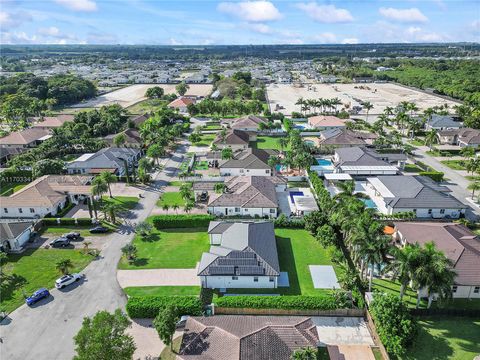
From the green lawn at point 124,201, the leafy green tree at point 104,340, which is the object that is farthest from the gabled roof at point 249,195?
the leafy green tree at point 104,340

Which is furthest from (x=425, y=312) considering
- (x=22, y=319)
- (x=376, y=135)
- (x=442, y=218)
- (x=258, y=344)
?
(x=376, y=135)

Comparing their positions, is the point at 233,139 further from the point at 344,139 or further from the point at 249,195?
the point at 249,195

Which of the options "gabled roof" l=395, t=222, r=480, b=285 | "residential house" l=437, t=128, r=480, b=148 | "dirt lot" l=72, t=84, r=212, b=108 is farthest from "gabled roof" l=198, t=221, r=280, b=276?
"dirt lot" l=72, t=84, r=212, b=108

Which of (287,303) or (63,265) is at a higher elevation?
(287,303)

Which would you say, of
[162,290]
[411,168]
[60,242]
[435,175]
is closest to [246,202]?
[162,290]

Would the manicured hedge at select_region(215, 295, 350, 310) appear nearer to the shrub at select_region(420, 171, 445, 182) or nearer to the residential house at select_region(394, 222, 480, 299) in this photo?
the residential house at select_region(394, 222, 480, 299)

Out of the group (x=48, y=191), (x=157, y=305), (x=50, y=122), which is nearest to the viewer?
(x=157, y=305)

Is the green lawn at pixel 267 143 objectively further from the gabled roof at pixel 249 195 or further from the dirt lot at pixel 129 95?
the dirt lot at pixel 129 95
